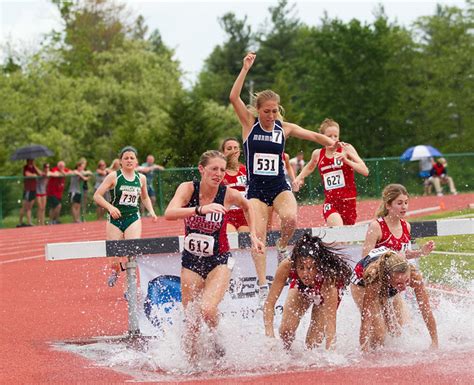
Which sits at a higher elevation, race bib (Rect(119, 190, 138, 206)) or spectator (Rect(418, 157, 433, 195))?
spectator (Rect(418, 157, 433, 195))

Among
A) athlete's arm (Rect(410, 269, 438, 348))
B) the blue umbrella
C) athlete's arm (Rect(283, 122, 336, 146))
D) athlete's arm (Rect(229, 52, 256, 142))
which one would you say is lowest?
athlete's arm (Rect(410, 269, 438, 348))

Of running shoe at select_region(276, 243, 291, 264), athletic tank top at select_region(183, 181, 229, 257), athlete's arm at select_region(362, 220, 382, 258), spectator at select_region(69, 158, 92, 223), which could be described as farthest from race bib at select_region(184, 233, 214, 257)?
spectator at select_region(69, 158, 92, 223)

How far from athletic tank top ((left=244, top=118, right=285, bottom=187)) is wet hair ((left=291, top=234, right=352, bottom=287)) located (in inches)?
70.8

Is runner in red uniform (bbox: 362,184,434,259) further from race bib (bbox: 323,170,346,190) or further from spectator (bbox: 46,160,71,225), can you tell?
spectator (bbox: 46,160,71,225)

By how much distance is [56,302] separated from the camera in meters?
12.1

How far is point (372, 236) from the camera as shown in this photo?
8.18 m

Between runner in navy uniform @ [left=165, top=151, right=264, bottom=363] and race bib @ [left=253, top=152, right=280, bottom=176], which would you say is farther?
race bib @ [left=253, top=152, right=280, bottom=176]

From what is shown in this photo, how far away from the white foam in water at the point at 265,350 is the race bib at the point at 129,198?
3.28m

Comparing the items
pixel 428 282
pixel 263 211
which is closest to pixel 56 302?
pixel 263 211

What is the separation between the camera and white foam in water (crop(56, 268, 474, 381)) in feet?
24.0

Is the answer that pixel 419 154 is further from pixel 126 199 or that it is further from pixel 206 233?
pixel 206 233

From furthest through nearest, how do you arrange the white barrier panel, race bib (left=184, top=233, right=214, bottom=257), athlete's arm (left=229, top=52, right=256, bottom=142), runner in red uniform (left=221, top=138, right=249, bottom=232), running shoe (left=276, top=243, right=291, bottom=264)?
runner in red uniform (left=221, top=138, right=249, bottom=232) → running shoe (left=276, top=243, right=291, bottom=264) → athlete's arm (left=229, top=52, right=256, bottom=142) → the white barrier panel → race bib (left=184, top=233, right=214, bottom=257)

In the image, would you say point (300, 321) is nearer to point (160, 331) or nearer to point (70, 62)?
point (160, 331)

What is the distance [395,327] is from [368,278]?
1.94 feet
